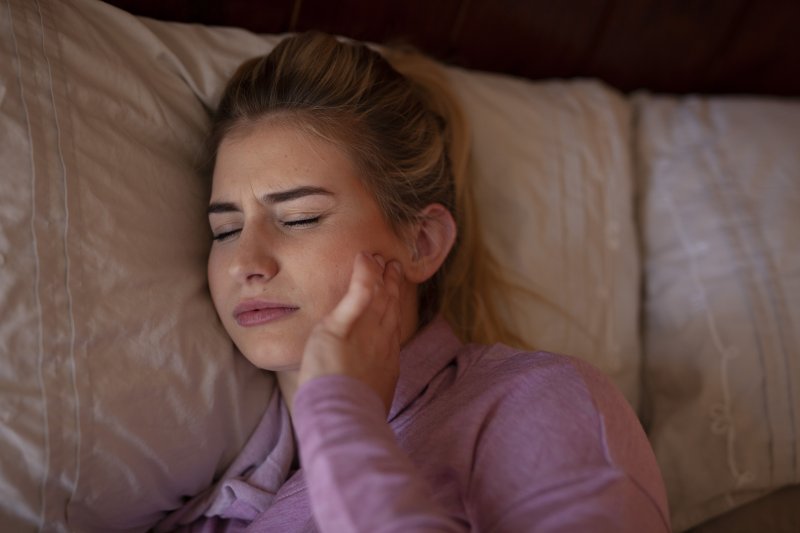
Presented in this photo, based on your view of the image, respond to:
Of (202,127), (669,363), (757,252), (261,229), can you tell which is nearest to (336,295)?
(261,229)

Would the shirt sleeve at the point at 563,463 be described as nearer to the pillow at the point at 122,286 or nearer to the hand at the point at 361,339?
the hand at the point at 361,339

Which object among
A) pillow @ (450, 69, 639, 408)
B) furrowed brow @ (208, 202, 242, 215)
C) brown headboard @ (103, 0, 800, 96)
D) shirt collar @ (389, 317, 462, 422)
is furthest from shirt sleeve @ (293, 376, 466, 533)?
brown headboard @ (103, 0, 800, 96)

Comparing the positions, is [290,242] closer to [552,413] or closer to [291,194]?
[291,194]

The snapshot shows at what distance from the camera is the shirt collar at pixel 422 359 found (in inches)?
40.6

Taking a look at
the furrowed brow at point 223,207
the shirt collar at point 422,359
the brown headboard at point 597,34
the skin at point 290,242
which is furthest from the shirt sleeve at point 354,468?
the brown headboard at point 597,34

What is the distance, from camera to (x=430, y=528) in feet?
2.32

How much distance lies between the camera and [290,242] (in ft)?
3.19

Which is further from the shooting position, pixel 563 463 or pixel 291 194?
pixel 291 194

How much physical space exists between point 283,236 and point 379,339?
0.22m

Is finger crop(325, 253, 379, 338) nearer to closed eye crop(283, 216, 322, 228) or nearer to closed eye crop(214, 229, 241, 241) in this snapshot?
closed eye crop(283, 216, 322, 228)

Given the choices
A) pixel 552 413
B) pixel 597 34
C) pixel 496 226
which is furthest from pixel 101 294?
pixel 597 34

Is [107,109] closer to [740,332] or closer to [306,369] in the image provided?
[306,369]

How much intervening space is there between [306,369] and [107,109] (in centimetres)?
54

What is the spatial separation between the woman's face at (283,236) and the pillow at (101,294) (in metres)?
0.08
